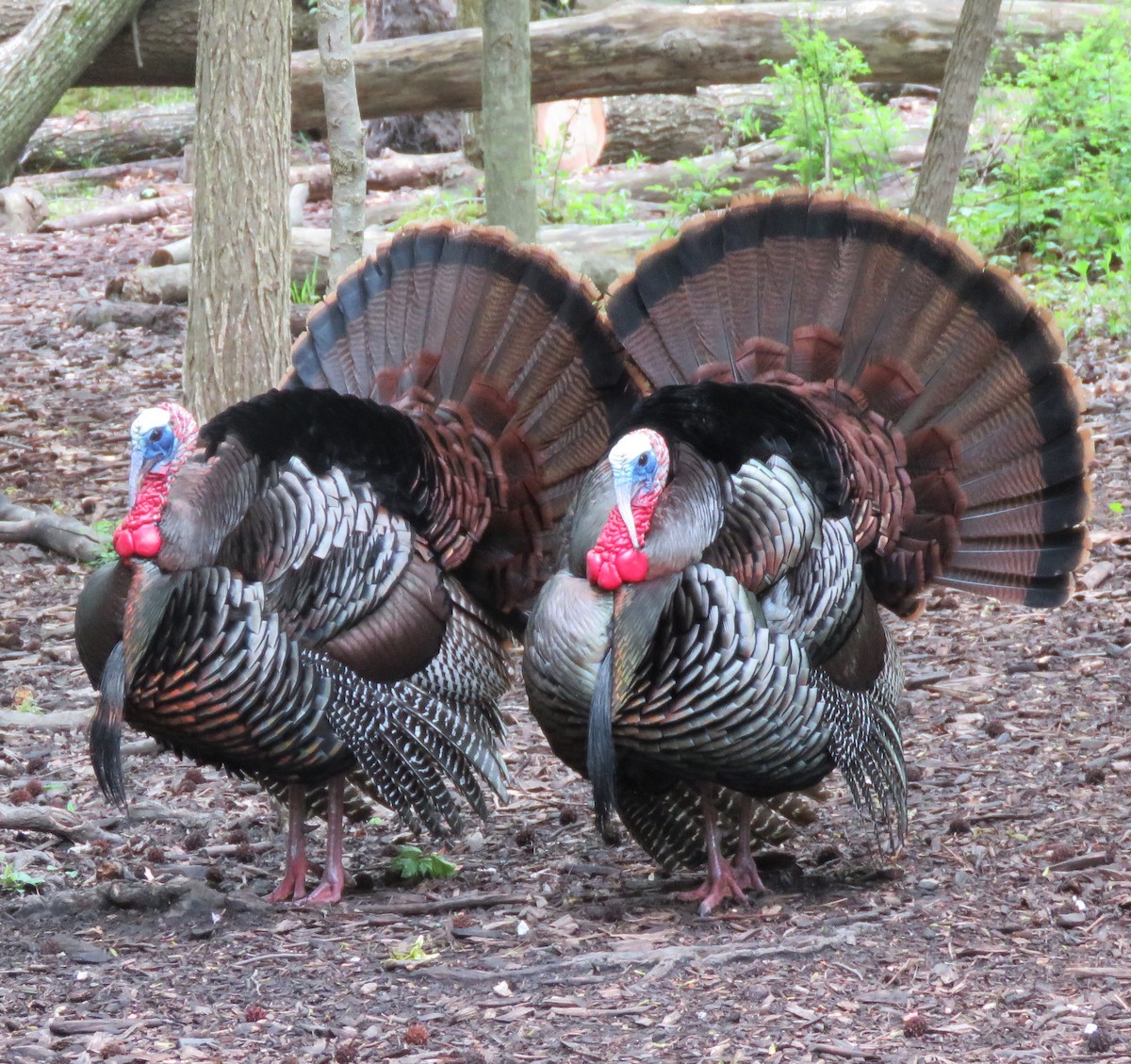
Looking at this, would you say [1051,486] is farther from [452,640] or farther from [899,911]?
[452,640]

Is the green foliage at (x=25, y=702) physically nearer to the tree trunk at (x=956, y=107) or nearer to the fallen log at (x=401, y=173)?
the tree trunk at (x=956, y=107)

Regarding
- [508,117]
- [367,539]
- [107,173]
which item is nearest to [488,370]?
[367,539]

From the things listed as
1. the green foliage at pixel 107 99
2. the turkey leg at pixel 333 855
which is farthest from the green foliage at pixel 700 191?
the green foliage at pixel 107 99

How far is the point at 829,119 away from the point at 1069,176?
1.53 metres

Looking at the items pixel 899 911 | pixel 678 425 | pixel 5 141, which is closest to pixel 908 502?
pixel 678 425

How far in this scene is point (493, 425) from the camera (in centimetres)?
463

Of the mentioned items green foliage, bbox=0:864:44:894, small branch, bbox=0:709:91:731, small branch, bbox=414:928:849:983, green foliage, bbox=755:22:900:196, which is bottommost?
small branch, bbox=0:709:91:731

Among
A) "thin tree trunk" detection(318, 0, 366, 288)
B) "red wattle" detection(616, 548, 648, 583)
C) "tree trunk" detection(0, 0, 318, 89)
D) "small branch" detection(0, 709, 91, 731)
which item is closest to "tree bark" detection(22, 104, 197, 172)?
"tree trunk" detection(0, 0, 318, 89)

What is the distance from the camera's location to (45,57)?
26.2 ft

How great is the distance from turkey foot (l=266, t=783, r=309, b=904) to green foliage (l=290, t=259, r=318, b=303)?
521cm

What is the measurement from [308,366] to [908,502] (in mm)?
1902

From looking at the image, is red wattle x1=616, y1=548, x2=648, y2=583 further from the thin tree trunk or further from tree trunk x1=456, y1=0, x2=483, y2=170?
tree trunk x1=456, y1=0, x2=483, y2=170

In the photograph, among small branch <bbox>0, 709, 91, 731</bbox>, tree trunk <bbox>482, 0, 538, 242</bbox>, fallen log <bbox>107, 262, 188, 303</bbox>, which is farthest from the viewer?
fallen log <bbox>107, 262, 188, 303</bbox>

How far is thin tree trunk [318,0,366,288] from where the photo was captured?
5934 mm
